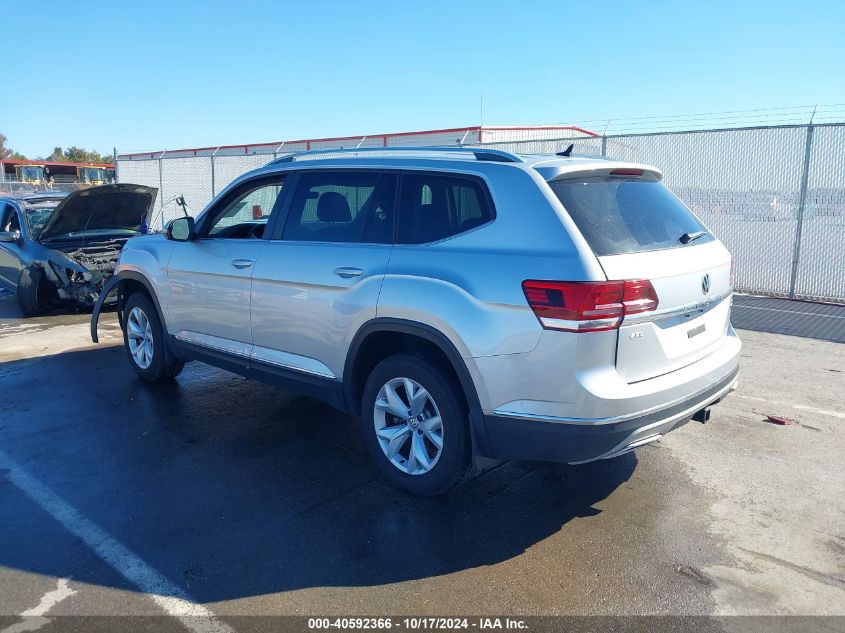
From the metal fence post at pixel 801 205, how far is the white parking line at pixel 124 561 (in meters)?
10.7

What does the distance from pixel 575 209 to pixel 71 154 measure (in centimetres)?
9472

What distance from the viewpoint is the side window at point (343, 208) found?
4.20 meters

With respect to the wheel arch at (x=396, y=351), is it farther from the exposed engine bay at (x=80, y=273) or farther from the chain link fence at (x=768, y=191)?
the chain link fence at (x=768, y=191)

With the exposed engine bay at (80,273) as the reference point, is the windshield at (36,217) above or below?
above

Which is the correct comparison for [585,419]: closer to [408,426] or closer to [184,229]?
[408,426]

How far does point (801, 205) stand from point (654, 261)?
8.93 metres

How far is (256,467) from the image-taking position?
176 inches

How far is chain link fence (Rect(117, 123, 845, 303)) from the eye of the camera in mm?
10656

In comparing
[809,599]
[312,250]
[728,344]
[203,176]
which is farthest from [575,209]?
[203,176]

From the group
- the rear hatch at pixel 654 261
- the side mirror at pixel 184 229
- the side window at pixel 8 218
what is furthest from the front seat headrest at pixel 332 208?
the side window at pixel 8 218

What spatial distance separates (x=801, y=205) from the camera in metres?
10.8

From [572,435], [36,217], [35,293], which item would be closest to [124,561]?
[572,435]

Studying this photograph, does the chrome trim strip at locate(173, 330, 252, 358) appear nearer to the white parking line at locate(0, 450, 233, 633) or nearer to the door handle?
the door handle

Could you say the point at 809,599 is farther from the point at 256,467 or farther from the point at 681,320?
the point at 256,467
